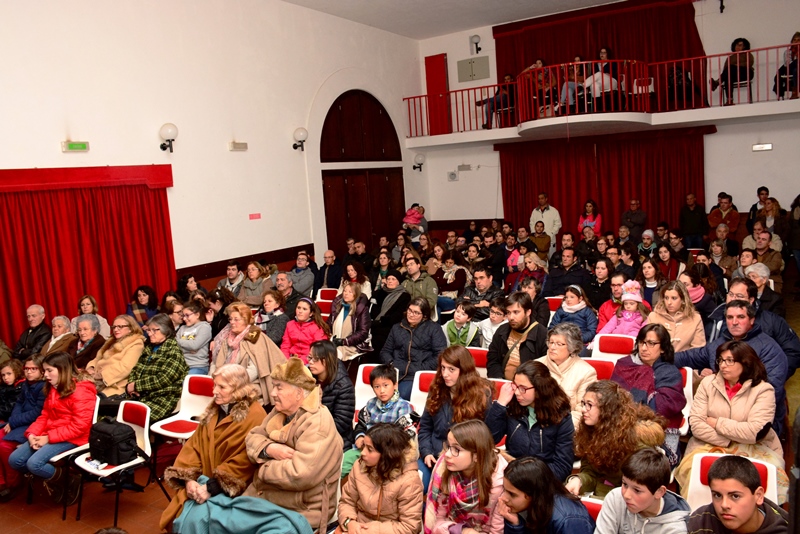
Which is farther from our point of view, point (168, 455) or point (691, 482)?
point (168, 455)

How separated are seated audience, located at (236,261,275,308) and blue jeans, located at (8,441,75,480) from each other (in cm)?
363

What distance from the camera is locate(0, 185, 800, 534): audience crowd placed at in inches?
116

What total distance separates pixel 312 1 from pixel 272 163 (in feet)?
8.93

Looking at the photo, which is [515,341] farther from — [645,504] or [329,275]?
[329,275]

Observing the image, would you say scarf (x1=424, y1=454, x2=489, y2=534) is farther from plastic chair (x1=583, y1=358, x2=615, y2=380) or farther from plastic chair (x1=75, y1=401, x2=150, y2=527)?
plastic chair (x1=75, y1=401, x2=150, y2=527)

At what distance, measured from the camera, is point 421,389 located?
15.1 feet

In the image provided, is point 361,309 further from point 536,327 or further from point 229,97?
point 229,97

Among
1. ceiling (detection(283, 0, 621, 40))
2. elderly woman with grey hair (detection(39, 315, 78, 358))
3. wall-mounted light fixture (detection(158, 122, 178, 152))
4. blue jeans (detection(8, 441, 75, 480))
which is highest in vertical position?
ceiling (detection(283, 0, 621, 40))

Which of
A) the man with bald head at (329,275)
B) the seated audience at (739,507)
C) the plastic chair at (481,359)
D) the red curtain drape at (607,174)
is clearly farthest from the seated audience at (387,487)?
the red curtain drape at (607,174)

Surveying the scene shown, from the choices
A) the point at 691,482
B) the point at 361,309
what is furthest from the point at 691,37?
the point at 691,482

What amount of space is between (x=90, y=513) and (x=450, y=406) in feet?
8.83

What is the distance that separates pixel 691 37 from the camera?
1170 cm

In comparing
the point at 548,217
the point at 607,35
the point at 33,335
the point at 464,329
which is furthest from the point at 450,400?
the point at 607,35

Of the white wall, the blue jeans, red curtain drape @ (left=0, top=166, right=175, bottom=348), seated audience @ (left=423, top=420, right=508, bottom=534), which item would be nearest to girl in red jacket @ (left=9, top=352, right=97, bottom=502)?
the blue jeans
